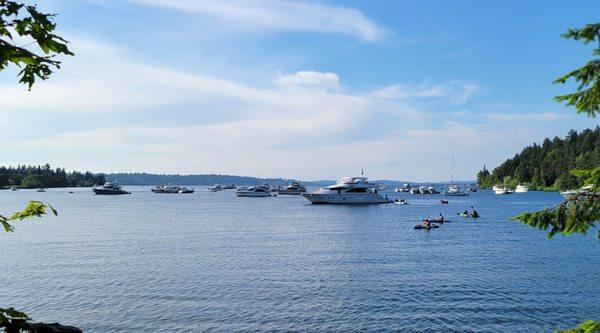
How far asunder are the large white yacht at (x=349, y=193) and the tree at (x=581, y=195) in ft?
424

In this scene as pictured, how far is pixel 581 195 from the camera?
959 cm

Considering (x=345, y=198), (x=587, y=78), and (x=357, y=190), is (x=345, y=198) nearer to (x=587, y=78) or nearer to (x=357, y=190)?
(x=357, y=190)

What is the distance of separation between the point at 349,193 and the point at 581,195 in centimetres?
13038

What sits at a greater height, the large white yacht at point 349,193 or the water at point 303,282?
the large white yacht at point 349,193

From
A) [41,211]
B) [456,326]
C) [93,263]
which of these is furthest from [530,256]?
[41,211]

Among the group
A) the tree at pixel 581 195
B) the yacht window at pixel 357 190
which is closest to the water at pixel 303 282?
the tree at pixel 581 195

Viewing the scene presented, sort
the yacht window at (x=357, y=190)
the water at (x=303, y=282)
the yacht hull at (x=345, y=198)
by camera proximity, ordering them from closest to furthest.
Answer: the water at (x=303, y=282) < the yacht hull at (x=345, y=198) < the yacht window at (x=357, y=190)

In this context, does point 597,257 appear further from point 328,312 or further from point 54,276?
point 54,276

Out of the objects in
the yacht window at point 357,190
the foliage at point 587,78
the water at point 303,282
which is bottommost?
the water at point 303,282

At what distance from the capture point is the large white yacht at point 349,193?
140 metres

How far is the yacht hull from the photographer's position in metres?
140

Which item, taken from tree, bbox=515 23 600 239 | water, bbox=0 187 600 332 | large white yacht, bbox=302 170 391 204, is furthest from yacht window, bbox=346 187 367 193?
tree, bbox=515 23 600 239

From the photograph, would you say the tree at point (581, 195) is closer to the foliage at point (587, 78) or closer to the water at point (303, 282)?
the foliage at point (587, 78)

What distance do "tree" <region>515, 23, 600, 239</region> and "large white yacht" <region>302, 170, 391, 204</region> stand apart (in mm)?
129364
